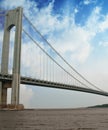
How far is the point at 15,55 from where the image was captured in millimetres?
48344

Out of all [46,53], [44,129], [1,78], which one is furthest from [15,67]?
[44,129]

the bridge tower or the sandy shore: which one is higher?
the bridge tower

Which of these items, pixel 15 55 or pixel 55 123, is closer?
pixel 55 123

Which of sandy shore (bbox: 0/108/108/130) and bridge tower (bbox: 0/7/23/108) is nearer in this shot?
sandy shore (bbox: 0/108/108/130)

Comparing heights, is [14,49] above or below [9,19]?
below

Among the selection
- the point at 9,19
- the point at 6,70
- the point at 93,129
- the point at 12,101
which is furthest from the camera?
the point at 9,19

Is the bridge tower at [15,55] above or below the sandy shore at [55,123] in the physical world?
above

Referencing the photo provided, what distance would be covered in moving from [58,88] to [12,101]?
672cm

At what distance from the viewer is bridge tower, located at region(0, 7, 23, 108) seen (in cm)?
4684

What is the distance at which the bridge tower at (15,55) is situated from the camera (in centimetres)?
4684

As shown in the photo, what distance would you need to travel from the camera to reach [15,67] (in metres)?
47.8

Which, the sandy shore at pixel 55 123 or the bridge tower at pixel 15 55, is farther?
the bridge tower at pixel 15 55

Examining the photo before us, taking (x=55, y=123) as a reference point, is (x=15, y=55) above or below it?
above

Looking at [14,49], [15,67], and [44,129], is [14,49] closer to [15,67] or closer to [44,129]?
[15,67]
